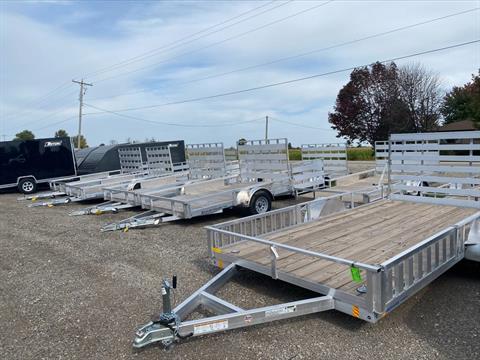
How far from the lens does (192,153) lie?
11758mm

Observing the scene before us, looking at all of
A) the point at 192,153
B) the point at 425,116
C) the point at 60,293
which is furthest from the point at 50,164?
the point at 425,116

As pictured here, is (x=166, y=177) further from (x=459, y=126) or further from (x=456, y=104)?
(x=456, y=104)

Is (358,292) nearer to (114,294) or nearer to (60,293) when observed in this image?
(114,294)

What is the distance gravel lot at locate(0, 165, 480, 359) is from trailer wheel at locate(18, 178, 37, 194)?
9.36 metres

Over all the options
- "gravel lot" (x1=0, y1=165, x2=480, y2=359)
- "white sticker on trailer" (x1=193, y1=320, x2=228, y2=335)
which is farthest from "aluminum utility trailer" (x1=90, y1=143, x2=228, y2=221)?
"white sticker on trailer" (x1=193, y1=320, x2=228, y2=335)

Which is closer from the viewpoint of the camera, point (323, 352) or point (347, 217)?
point (323, 352)

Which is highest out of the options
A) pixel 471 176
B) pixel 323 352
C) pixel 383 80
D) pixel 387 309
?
pixel 383 80

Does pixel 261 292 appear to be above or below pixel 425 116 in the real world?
below

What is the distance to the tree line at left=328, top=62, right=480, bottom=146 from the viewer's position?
31.7m

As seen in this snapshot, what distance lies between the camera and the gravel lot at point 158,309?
3.07 metres

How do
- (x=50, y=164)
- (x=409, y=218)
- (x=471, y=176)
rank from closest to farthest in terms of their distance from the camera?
1. (x=409, y=218)
2. (x=471, y=176)
3. (x=50, y=164)

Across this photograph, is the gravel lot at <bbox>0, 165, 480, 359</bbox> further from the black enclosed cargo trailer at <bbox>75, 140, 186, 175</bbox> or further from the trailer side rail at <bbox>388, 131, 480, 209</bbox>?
the black enclosed cargo trailer at <bbox>75, 140, 186, 175</bbox>

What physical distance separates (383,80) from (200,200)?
1211 inches

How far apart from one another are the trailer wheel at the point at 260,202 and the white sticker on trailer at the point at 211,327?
4847 millimetres
